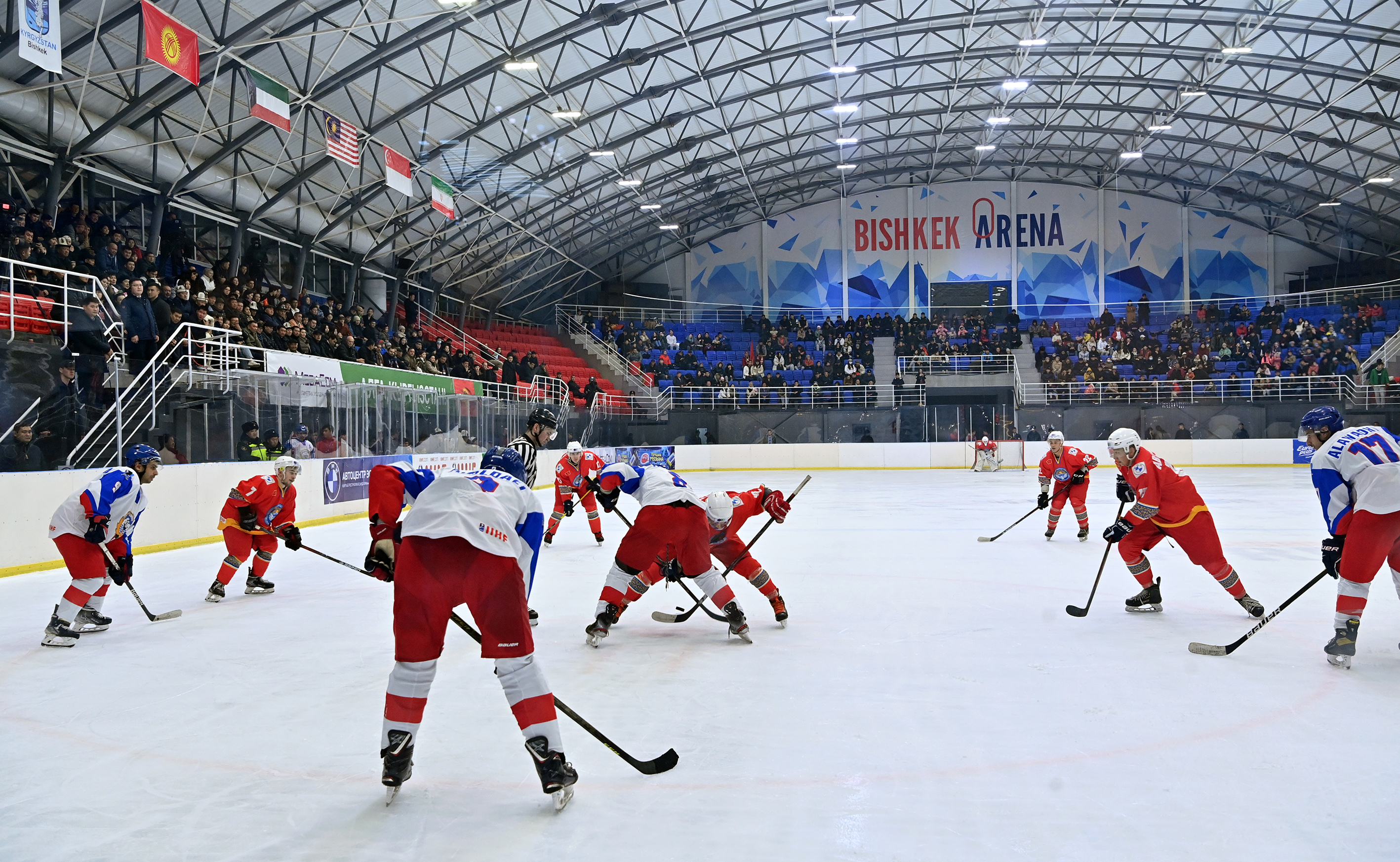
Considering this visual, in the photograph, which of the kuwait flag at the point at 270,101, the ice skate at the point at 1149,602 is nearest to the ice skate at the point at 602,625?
the ice skate at the point at 1149,602

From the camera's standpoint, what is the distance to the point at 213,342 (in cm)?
1329

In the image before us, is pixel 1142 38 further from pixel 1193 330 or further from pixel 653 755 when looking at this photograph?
pixel 653 755

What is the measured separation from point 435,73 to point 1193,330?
26.0 metres

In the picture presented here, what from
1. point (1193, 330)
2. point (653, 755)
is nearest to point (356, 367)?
point (653, 755)

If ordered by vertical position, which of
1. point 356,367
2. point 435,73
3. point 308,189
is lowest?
point 356,367

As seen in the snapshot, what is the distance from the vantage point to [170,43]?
12578 mm

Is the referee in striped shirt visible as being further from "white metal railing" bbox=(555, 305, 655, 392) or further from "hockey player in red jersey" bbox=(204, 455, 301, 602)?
"white metal railing" bbox=(555, 305, 655, 392)

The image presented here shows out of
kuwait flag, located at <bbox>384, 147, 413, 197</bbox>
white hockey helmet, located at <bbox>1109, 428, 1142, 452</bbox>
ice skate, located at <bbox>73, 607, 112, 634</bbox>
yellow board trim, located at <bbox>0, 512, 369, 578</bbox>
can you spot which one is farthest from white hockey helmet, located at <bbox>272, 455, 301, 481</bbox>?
kuwait flag, located at <bbox>384, 147, 413, 197</bbox>

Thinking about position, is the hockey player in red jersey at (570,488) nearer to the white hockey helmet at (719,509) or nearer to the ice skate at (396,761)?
the white hockey helmet at (719,509)

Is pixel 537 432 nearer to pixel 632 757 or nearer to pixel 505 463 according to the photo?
pixel 505 463

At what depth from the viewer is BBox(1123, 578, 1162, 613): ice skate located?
660 cm

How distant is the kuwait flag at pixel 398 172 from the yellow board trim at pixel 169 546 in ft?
20.8

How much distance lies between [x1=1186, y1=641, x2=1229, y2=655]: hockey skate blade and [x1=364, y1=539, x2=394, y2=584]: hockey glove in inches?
169

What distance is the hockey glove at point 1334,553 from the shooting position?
5.09 metres
